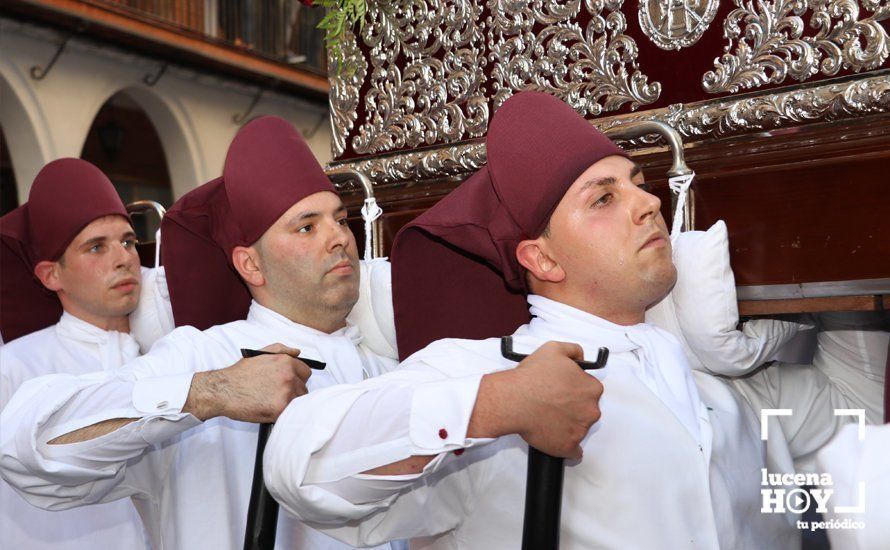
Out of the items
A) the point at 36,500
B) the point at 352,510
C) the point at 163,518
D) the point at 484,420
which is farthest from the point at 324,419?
the point at 163,518

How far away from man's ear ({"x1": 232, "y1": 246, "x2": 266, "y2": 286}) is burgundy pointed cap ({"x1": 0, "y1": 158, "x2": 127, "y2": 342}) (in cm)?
93

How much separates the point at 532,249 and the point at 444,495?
19.4 inches

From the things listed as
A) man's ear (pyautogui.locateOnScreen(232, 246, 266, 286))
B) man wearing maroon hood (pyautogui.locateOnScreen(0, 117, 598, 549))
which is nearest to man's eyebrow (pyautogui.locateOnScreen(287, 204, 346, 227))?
man wearing maroon hood (pyautogui.locateOnScreen(0, 117, 598, 549))

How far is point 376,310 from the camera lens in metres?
2.48

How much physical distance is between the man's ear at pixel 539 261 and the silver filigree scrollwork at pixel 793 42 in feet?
1.55

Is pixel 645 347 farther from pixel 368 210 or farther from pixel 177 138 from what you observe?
pixel 177 138

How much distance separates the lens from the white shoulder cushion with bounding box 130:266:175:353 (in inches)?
121

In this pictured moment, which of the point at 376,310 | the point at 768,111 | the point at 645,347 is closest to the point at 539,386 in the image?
the point at 645,347

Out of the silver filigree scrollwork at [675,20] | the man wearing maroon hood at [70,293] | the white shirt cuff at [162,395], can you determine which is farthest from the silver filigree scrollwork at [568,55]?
the man wearing maroon hood at [70,293]

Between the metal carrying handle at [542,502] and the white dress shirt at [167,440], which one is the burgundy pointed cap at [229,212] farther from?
the metal carrying handle at [542,502]

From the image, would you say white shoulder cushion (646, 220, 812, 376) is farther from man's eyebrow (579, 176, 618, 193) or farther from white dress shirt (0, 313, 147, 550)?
white dress shirt (0, 313, 147, 550)

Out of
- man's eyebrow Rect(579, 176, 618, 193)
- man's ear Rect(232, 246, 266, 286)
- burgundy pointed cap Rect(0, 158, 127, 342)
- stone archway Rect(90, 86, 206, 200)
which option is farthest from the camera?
stone archway Rect(90, 86, 206, 200)

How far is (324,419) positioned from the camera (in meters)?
1.50

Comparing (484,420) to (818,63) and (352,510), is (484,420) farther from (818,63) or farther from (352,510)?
(818,63)
